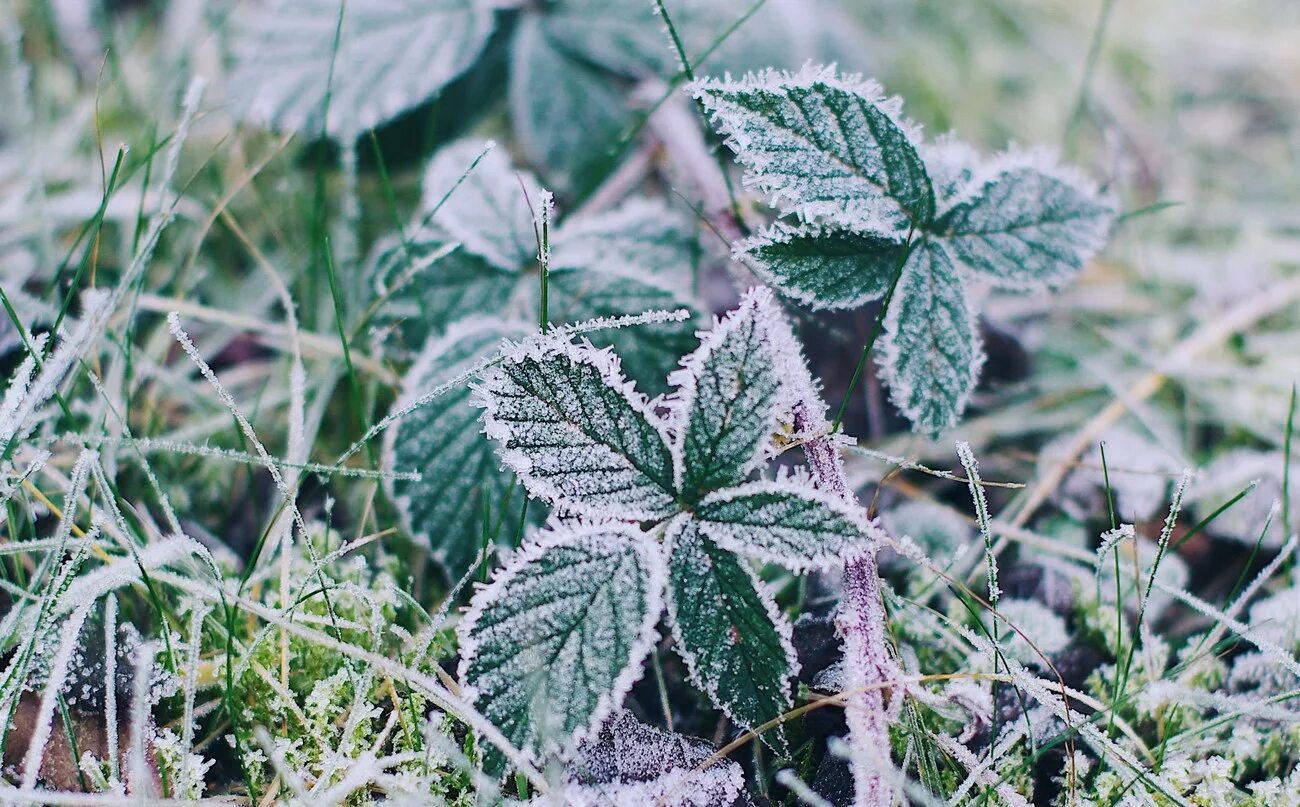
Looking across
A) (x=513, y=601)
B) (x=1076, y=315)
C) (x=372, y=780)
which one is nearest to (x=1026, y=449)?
(x=1076, y=315)

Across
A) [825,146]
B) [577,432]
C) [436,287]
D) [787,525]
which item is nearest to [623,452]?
[577,432]

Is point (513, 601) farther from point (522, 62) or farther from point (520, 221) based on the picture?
point (522, 62)

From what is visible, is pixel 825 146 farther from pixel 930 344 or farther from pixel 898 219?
pixel 930 344

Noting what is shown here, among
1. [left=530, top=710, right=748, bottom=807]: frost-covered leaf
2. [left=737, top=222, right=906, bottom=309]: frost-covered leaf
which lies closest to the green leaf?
[left=737, top=222, right=906, bottom=309]: frost-covered leaf

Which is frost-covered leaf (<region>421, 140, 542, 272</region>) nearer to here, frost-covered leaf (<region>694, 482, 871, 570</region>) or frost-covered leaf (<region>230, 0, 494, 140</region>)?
frost-covered leaf (<region>230, 0, 494, 140</region>)

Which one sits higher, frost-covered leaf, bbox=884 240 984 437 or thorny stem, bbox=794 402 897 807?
frost-covered leaf, bbox=884 240 984 437

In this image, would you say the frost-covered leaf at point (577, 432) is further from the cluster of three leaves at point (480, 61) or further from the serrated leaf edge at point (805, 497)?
the cluster of three leaves at point (480, 61)
